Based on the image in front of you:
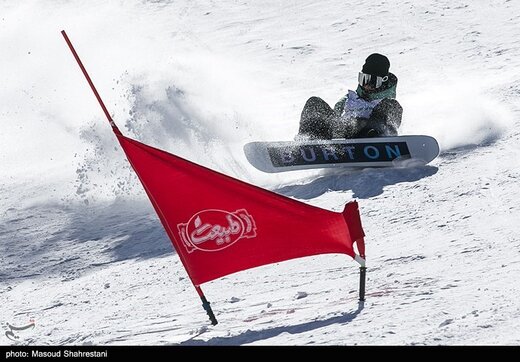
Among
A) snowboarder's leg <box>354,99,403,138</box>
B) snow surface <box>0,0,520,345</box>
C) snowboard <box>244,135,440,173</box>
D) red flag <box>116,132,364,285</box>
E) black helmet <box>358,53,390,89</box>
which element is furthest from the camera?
black helmet <box>358,53,390,89</box>

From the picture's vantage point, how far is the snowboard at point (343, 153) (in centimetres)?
1020

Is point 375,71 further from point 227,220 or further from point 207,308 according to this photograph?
point 207,308

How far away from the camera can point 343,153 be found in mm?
10484

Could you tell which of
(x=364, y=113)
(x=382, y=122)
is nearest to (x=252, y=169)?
(x=364, y=113)

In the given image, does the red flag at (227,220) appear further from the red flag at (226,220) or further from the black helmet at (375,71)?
the black helmet at (375,71)

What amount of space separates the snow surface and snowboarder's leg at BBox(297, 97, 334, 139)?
48cm

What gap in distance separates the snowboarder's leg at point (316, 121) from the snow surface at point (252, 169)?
18.8 inches


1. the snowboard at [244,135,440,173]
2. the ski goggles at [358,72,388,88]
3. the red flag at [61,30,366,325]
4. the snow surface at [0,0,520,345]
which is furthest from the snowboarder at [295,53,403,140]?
the red flag at [61,30,366,325]

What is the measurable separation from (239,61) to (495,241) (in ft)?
38.5

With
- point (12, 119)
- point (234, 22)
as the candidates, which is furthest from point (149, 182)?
point (234, 22)

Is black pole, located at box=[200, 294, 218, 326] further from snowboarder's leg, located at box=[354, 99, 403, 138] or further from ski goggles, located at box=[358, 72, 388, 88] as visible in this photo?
ski goggles, located at box=[358, 72, 388, 88]

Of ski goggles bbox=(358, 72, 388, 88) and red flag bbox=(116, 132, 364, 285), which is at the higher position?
red flag bbox=(116, 132, 364, 285)

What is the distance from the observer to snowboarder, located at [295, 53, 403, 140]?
10.6 metres

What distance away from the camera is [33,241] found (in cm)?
1016
